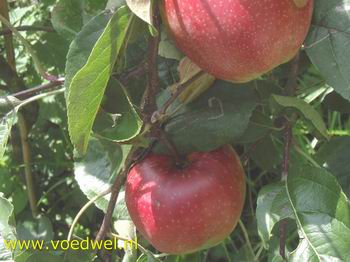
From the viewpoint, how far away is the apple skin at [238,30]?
623 millimetres

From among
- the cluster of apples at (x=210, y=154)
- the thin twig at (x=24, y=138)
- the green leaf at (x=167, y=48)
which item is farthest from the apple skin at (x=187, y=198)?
the thin twig at (x=24, y=138)

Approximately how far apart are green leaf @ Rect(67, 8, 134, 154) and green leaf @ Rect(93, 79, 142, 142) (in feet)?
0.14

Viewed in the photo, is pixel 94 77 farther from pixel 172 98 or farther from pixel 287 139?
pixel 287 139

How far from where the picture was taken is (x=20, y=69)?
1294mm

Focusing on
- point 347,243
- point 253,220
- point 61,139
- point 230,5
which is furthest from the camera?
point 61,139

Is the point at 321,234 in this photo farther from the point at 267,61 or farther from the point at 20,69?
the point at 20,69

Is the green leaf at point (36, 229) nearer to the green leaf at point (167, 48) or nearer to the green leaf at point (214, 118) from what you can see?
the green leaf at point (214, 118)

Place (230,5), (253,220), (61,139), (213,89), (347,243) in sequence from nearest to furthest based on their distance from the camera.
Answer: (230,5) < (347,243) < (213,89) < (253,220) < (61,139)

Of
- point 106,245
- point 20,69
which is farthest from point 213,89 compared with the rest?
point 20,69

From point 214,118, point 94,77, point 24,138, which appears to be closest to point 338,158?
point 214,118

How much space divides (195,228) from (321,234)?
0.15 metres

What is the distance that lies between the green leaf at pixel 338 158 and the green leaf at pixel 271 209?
0.58ft

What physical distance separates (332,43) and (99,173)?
42cm

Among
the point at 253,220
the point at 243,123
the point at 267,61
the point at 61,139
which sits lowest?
the point at 253,220
